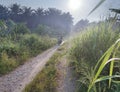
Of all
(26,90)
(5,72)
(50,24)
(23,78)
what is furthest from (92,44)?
(50,24)

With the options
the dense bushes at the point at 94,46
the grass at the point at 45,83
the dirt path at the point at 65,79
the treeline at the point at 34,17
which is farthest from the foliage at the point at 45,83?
the treeline at the point at 34,17

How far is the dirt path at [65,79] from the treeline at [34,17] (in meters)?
38.0

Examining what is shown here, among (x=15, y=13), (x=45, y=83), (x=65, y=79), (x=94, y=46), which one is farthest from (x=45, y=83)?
(x=15, y=13)

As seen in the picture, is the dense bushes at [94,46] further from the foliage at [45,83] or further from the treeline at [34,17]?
the treeline at [34,17]

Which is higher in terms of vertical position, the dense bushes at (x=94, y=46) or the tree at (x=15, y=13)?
the tree at (x=15, y=13)

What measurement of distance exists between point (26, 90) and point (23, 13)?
4271 centimetres

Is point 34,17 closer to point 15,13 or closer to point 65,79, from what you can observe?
point 15,13

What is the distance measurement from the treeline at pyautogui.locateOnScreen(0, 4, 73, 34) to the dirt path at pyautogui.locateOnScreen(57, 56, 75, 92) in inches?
1498

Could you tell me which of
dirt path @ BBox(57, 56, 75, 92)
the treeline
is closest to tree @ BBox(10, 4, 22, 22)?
the treeline

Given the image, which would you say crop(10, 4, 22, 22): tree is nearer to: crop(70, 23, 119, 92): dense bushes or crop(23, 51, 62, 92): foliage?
crop(23, 51, 62, 92): foliage

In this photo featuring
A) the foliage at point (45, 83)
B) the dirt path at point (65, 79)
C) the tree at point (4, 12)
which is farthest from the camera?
the tree at point (4, 12)

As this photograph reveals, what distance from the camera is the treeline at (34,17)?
152ft

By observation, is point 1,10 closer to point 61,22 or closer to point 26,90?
point 61,22

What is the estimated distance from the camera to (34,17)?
158 ft
